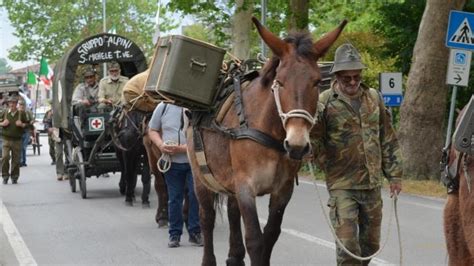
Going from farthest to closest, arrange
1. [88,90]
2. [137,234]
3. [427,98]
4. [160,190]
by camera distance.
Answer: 1. [427,98]
2. [88,90]
3. [160,190]
4. [137,234]

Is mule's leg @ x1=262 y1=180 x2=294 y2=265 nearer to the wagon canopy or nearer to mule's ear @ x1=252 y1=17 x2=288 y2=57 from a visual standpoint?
mule's ear @ x1=252 y1=17 x2=288 y2=57

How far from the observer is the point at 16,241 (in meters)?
12.2

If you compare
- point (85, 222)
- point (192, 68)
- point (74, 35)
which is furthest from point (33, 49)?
point (192, 68)

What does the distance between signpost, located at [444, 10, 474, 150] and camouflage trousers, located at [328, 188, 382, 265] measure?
1024 cm

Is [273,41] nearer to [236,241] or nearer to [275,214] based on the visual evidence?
[275,214]

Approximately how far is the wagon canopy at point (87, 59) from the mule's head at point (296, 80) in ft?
37.8

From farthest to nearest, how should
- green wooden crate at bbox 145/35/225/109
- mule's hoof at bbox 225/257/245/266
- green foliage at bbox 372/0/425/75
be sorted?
1. green foliage at bbox 372/0/425/75
2. mule's hoof at bbox 225/257/245/266
3. green wooden crate at bbox 145/35/225/109

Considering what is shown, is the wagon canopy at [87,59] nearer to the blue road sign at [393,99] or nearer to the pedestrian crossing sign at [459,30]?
the blue road sign at [393,99]

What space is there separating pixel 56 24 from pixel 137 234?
58.0 metres

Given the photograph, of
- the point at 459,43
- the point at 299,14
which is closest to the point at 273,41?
the point at 459,43

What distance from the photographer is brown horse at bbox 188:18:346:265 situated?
688 cm

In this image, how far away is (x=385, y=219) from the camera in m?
14.1

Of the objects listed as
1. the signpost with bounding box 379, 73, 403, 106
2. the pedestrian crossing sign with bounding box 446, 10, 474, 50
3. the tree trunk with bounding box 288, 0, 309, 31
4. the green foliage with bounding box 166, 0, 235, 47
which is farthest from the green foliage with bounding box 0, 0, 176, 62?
the pedestrian crossing sign with bounding box 446, 10, 474, 50

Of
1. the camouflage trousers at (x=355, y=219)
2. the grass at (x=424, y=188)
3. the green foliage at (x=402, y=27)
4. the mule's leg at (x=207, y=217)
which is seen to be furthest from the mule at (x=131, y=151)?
the green foliage at (x=402, y=27)
